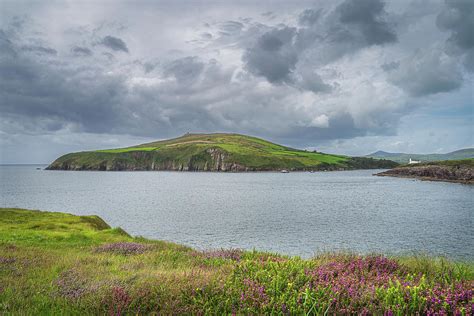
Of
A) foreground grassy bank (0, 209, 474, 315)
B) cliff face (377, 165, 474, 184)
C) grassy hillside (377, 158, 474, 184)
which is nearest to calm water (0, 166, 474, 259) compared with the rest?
foreground grassy bank (0, 209, 474, 315)

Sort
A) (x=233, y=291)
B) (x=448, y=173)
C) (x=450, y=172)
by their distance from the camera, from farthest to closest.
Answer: (x=448, y=173), (x=450, y=172), (x=233, y=291)

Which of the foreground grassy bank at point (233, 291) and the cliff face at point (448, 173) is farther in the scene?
the cliff face at point (448, 173)

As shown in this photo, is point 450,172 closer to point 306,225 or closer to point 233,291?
point 306,225

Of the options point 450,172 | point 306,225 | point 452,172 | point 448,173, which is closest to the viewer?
point 306,225

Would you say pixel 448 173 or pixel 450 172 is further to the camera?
pixel 448 173

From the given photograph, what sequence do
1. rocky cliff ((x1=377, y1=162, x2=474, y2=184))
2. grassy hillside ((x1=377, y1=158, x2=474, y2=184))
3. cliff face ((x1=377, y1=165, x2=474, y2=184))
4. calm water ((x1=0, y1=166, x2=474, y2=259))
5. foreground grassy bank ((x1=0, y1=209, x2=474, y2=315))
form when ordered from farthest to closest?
grassy hillside ((x1=377, y1=158, x2=474, y2=184))
rocky cliff ((x1=377, y1=162, x2=474, y2=184))
cliff face ((x1=377, y1=165, x2=474, y2=184))
calm water ((x1=0, y1=166, x2=474, y2=259))
foreground grassy bank ((x1=0, y1=209, x2=474, y2=315))

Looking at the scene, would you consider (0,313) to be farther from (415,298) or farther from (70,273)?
(415,298)

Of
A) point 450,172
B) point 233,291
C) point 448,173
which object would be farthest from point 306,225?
point 448,173

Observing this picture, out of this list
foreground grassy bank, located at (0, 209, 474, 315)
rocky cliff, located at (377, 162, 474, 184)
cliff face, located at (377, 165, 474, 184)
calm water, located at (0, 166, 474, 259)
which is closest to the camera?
foreground grassy bank, located at (0, 209, 474, 315)

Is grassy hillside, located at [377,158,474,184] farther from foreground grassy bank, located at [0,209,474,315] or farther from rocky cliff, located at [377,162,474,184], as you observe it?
foreground grassy bank, located at [0,209,474,315]

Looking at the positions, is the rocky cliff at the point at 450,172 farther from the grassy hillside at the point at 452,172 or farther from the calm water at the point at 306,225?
the calm water at the point at 306,225

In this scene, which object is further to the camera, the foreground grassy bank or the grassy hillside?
the grassy hillside

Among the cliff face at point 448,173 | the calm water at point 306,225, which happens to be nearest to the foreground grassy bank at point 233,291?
the calm water at point 306,225

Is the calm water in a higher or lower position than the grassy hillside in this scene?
lower
